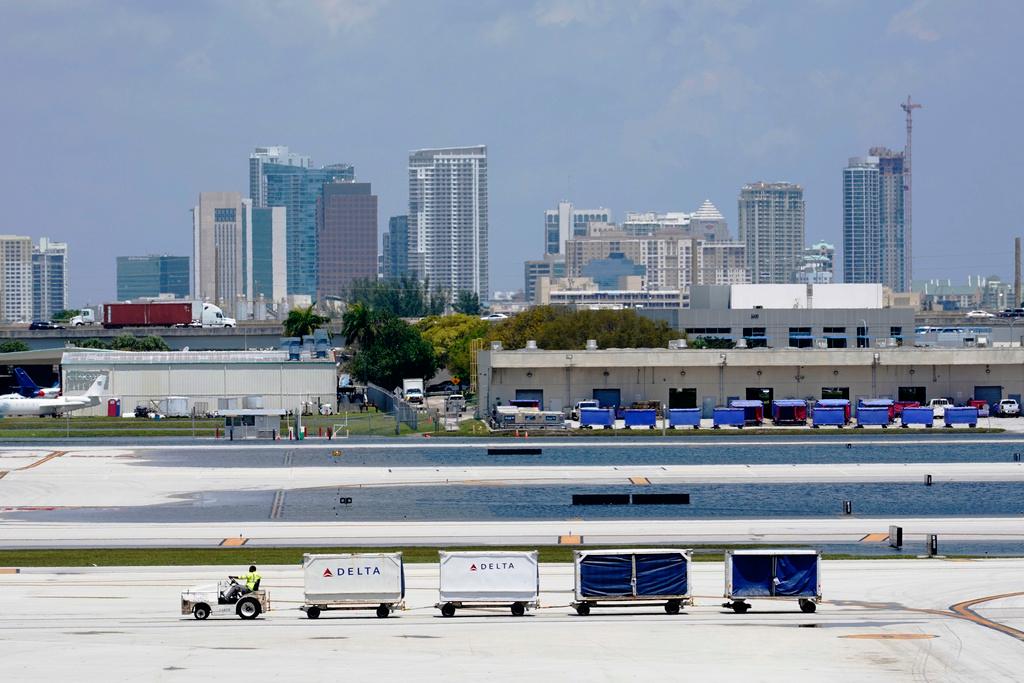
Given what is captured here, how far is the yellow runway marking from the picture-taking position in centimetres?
5441

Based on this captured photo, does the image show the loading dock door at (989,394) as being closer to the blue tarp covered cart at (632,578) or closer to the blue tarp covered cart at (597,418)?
the blue tarp covered cart at (597,418)

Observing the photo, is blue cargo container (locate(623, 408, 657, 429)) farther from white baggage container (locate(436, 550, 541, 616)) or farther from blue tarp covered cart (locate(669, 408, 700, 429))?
white baggage container (locate(436, 550, 541, 616))

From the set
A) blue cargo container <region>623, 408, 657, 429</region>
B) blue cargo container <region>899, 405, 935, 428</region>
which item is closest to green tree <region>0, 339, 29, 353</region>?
blue cargo container <region>623, 408, 657, 429</region>

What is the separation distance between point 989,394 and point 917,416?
11.9m

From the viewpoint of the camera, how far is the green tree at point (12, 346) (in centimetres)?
17959

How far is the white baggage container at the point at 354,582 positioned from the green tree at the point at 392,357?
106 metres

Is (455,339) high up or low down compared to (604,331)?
down

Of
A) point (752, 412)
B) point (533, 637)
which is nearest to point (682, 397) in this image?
point (752, 412)

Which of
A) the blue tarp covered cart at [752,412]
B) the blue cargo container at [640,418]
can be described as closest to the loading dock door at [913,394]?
the blue tarp covered cart at [752,412]

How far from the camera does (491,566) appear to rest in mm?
41188

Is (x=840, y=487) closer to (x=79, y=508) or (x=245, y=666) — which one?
(x=79, y=508)

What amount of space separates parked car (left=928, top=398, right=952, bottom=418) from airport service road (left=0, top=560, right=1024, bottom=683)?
2575 inches

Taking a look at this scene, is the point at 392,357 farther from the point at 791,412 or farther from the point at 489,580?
the point at 489,580

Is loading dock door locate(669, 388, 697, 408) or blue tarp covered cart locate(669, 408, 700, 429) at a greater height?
loading dock door locate(669, 388, 697, 408)
